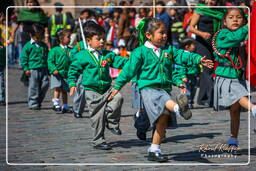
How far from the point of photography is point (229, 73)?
7457mm

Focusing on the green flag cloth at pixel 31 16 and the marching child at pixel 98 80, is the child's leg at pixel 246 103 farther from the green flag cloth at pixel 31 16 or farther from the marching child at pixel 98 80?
the green flag cloth at pixel 31 16

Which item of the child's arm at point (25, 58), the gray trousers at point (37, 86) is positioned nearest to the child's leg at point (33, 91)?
the gray trousers at point (37, 86)

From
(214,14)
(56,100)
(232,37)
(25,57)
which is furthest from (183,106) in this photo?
(25,57)

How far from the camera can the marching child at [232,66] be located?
24.3 ft

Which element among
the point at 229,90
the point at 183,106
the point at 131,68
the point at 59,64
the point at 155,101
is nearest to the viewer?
the point at 183,106

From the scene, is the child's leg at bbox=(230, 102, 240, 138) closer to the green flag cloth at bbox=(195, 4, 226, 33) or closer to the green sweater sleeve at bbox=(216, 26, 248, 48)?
the green sweater sleeve at bbox=(216, 26, 248, 48)

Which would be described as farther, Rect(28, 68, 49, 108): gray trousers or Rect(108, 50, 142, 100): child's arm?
Rect(28, 68, 49, 108): gray trousers

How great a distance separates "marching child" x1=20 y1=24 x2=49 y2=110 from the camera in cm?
1204

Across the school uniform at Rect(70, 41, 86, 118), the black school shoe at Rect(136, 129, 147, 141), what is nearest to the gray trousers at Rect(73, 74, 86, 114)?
the school uniform at Rect(70, 41, 86, 118)

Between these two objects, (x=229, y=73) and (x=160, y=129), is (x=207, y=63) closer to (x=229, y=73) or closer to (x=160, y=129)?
(x=229, y=73)

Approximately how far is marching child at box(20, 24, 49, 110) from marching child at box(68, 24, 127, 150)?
4.11 metres

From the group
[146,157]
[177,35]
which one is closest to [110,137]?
[146,157]

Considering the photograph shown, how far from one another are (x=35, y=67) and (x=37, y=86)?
351mm

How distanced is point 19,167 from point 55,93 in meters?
5.45
